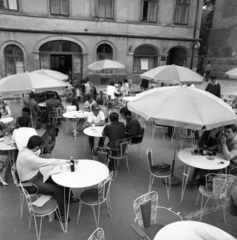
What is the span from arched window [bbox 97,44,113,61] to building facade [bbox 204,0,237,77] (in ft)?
37.6

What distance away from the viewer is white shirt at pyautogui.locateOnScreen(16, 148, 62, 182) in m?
3.53

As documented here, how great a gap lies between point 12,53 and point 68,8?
4.70 meters

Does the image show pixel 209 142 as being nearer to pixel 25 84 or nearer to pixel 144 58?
pixel 25 84

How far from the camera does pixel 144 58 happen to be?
1812 centimetres

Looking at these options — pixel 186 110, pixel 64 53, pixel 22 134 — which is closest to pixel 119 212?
pixel 186 110

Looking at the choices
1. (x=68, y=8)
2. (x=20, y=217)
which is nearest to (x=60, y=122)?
(x=20, y=217)

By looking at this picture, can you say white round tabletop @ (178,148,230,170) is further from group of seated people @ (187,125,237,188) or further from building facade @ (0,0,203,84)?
building facade @ (0,0,203,84)

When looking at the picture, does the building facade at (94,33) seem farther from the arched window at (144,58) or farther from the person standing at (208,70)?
the person standing at (208,70)

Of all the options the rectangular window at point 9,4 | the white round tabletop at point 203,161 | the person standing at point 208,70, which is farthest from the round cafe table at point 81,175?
the person standing at point 208,70

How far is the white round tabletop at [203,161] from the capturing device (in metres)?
4.10

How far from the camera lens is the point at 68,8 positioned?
1491 centimetres

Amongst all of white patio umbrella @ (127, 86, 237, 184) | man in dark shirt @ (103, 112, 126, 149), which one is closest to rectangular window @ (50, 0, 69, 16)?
man in dark shirt @ (103, 112, 126, 149)

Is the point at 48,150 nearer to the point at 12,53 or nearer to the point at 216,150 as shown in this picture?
the point at 216,150

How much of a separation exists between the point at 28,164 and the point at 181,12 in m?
18.1
